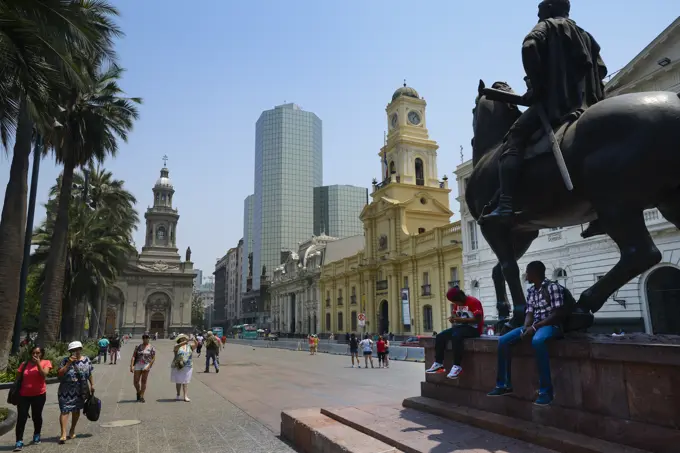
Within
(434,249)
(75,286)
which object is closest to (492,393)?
(75,286)

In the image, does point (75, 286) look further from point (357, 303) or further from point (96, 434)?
point (357, 303)

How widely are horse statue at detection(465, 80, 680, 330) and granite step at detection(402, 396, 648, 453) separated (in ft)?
3.35

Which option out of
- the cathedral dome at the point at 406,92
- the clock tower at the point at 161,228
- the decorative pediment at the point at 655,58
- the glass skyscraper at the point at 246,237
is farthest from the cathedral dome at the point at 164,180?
the decorative pediment at the point at 655,58

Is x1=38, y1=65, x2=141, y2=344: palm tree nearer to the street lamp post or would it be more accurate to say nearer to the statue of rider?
the street lamp post

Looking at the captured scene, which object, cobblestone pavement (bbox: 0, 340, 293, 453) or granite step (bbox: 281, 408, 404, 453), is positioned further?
cobblestone pavement (bbox: 0, 340, 293, 453)

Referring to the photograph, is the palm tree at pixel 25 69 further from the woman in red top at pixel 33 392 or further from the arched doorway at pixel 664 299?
the arched doorway at pixel 664 299

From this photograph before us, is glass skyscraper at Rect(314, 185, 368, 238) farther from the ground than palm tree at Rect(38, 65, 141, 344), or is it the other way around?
glass skyscraper at Rect(314, 185, 368, 238)

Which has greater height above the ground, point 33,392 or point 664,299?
point 664,299

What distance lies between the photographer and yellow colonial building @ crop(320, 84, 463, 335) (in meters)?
40.2

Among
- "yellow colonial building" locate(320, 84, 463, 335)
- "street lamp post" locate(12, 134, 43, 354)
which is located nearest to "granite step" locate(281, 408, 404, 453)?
"street lamp post" locate(12, 134, 43, 354)

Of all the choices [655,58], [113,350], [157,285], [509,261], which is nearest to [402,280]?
[113,350]

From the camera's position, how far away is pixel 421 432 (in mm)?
4844

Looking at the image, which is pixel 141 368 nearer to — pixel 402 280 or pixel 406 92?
pixel 402 280

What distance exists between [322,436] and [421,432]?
4.19 ft
